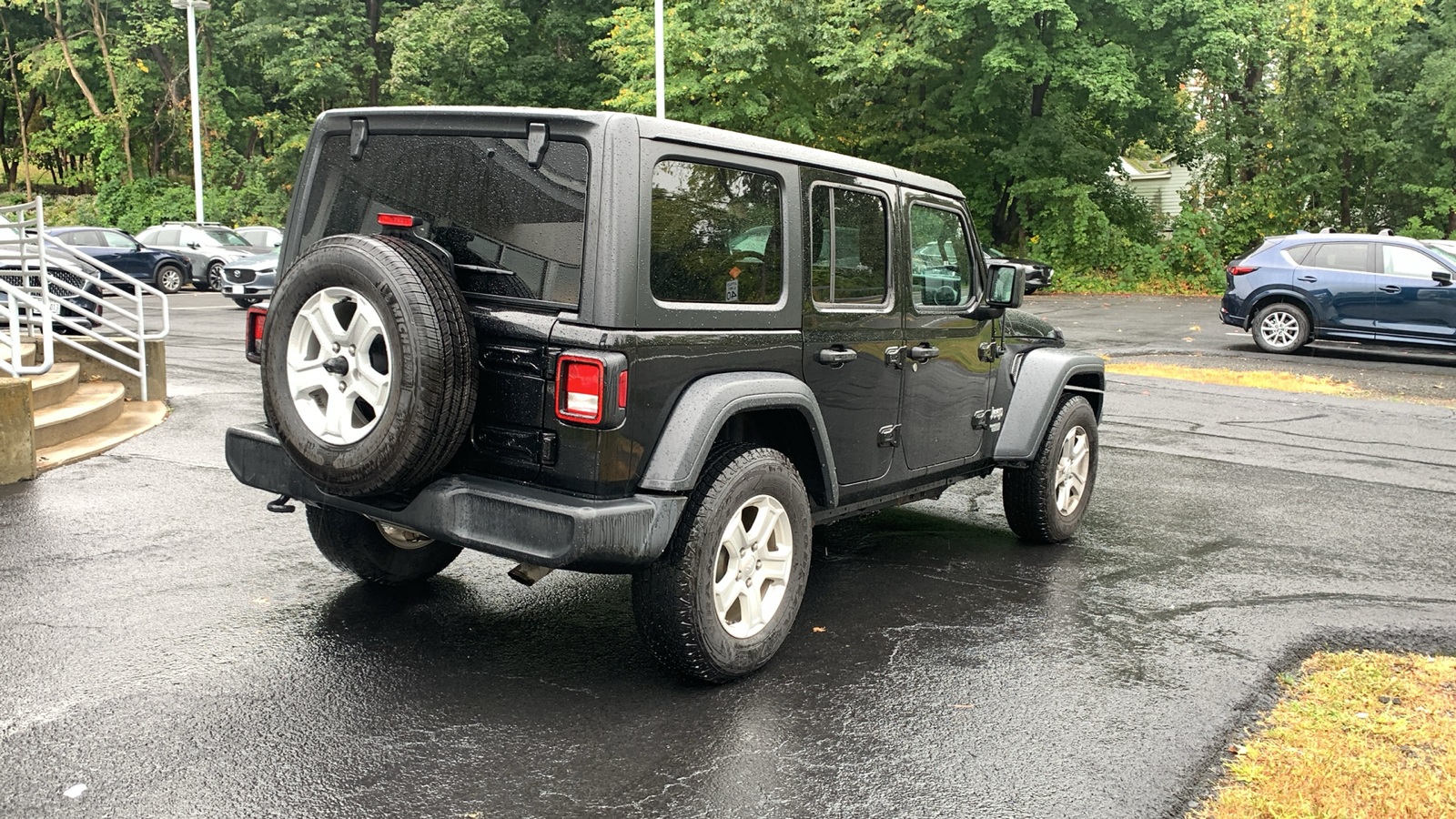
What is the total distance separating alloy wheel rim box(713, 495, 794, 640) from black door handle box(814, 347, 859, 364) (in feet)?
2.06

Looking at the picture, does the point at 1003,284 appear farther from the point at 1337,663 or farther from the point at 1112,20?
the point at 1112,20

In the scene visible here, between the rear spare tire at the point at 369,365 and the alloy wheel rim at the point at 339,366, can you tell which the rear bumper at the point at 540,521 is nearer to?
the rear spare tire at the point at 369,365

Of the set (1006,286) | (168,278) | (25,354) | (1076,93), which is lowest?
(25,354)

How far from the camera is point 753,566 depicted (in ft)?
14.1

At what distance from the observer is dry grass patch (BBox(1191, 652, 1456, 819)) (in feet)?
11.3

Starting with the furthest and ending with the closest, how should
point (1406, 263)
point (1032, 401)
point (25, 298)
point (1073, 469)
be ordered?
point (1406, 263) < point (25, 298) < point (1073, 469) < point (1032, 401)

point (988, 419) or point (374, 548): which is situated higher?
point (988, 419)

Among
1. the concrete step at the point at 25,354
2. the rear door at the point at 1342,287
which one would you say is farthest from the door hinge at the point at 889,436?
the rear door at the point at 1342,287

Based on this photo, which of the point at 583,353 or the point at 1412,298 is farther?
the point at 1412,298

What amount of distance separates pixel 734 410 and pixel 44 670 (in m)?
2.60

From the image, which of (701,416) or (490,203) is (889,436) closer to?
(701,416)

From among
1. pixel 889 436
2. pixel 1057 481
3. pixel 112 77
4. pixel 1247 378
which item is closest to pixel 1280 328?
pixel 1247 378

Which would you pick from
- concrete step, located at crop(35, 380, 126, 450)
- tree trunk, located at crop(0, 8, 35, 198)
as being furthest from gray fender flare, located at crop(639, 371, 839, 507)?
tree trunk, located at crop(0, 8, 35, 198)

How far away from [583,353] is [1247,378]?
12.2 m
